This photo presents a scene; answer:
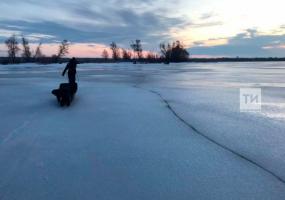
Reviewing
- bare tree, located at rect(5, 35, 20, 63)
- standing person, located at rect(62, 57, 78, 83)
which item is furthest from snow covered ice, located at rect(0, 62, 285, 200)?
bare tree, located at rect(5, 35, 20, 63)

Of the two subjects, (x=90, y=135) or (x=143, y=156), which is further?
(x=90, y=135)

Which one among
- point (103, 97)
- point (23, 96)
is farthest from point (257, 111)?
point (23, 96)

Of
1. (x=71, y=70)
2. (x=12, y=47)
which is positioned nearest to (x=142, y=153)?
(x=71, y=70)

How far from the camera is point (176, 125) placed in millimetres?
7926

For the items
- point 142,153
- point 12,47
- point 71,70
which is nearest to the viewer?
point 142,153

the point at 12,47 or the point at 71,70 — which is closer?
the point at 71,70

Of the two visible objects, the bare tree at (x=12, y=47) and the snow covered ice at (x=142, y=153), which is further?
the bare tree at (x=12, y=47)

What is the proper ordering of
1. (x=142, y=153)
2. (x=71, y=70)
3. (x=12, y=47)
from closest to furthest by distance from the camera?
(x=142, y=153), (x=71, y=70), (x=12, y=47)

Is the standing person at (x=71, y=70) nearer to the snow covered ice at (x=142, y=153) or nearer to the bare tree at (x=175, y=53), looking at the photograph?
the snow covered ice at (x=142, y=153)

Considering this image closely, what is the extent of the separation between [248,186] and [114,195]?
1.58 metres

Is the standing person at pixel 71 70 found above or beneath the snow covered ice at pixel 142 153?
above

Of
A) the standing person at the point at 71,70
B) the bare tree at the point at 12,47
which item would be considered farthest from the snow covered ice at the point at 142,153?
the bare tree at the point at 12,47

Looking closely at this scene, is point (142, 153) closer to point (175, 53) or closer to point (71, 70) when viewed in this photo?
point (71, 70)

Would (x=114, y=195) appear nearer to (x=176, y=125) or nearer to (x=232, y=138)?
(x=232, y=138)
